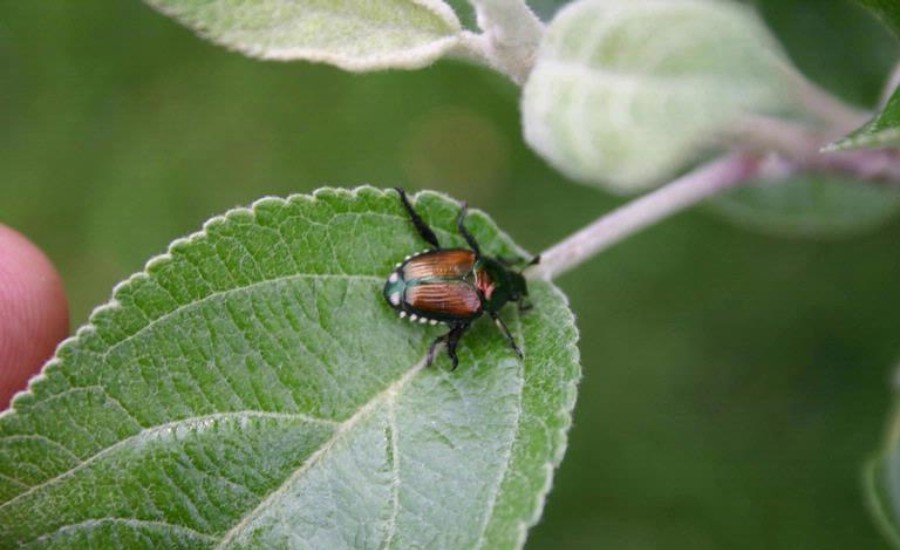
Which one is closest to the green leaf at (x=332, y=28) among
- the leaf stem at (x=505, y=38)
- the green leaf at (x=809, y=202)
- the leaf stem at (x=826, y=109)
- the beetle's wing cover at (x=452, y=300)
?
the leaf stem at (x=505, y=38)

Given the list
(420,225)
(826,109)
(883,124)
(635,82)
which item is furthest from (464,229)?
(826,109)

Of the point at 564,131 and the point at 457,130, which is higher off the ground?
the point at 564,131

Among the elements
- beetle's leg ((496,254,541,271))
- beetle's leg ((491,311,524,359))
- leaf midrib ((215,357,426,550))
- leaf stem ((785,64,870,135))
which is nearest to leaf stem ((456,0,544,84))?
beetle's leg ((496,254,541,271))

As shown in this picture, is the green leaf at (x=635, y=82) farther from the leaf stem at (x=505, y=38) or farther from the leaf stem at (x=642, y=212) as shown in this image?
the leaf stem at (x=642, y=212)

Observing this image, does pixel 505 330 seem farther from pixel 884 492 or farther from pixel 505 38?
pixel 884 492

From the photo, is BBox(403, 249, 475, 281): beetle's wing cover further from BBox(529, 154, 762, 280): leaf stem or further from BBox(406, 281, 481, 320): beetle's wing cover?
BBox(529, 154, 762, 280): leaf stem

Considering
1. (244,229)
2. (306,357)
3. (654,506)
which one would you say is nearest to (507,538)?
(306,357)

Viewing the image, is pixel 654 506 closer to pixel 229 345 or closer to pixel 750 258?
pixel 750 258

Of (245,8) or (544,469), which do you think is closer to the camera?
(245,8)
